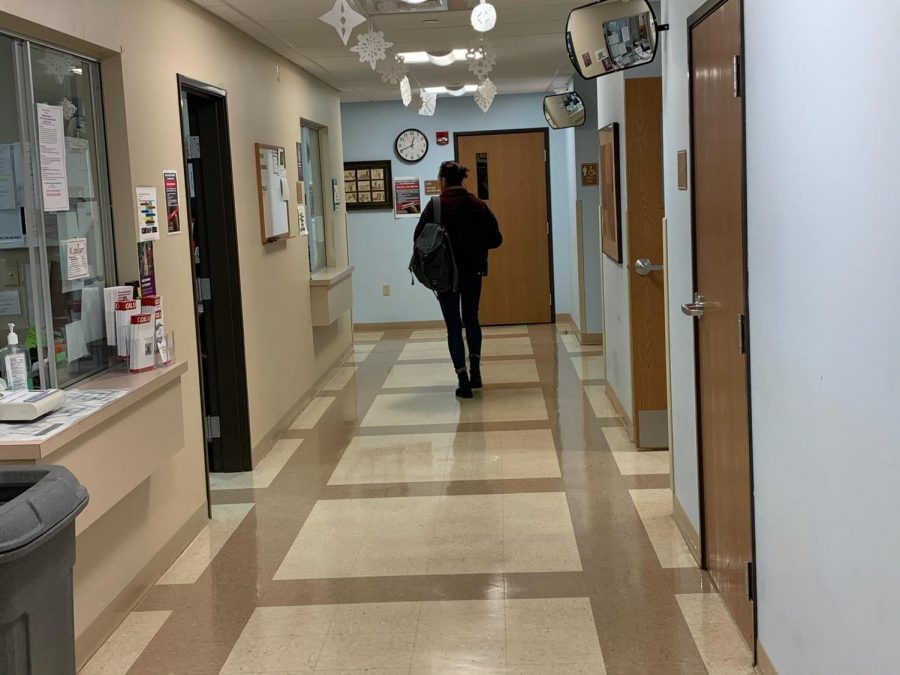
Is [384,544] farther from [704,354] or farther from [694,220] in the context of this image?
[694,220]

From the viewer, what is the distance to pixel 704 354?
3.73m

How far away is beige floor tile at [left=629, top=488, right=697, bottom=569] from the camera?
4.00 m

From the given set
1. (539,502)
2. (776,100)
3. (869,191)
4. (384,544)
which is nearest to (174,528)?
(384,544)

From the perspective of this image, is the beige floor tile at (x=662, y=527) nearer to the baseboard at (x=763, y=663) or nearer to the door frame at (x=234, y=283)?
the baseboard at (x=763, y=663)

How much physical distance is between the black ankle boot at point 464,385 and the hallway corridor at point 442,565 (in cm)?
67

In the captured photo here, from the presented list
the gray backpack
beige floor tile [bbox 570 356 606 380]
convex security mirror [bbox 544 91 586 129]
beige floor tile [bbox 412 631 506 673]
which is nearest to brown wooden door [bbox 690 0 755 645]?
beige floor tile [bbox 412 631 506 673]

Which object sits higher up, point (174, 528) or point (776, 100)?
point (776, 100)

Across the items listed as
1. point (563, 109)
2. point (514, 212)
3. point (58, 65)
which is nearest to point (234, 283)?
point (58, 65)

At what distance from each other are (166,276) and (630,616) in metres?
2.37

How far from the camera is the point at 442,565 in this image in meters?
4.03

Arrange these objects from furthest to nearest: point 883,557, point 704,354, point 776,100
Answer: point 704,354
point 776,100
point 883,557

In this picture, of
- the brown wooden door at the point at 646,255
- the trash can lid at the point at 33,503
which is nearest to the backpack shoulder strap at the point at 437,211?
the brown wooden door at the point at 646,255

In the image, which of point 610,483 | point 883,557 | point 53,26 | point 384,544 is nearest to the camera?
point 883,557

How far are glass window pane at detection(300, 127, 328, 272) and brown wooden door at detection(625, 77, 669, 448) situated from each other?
324cm
